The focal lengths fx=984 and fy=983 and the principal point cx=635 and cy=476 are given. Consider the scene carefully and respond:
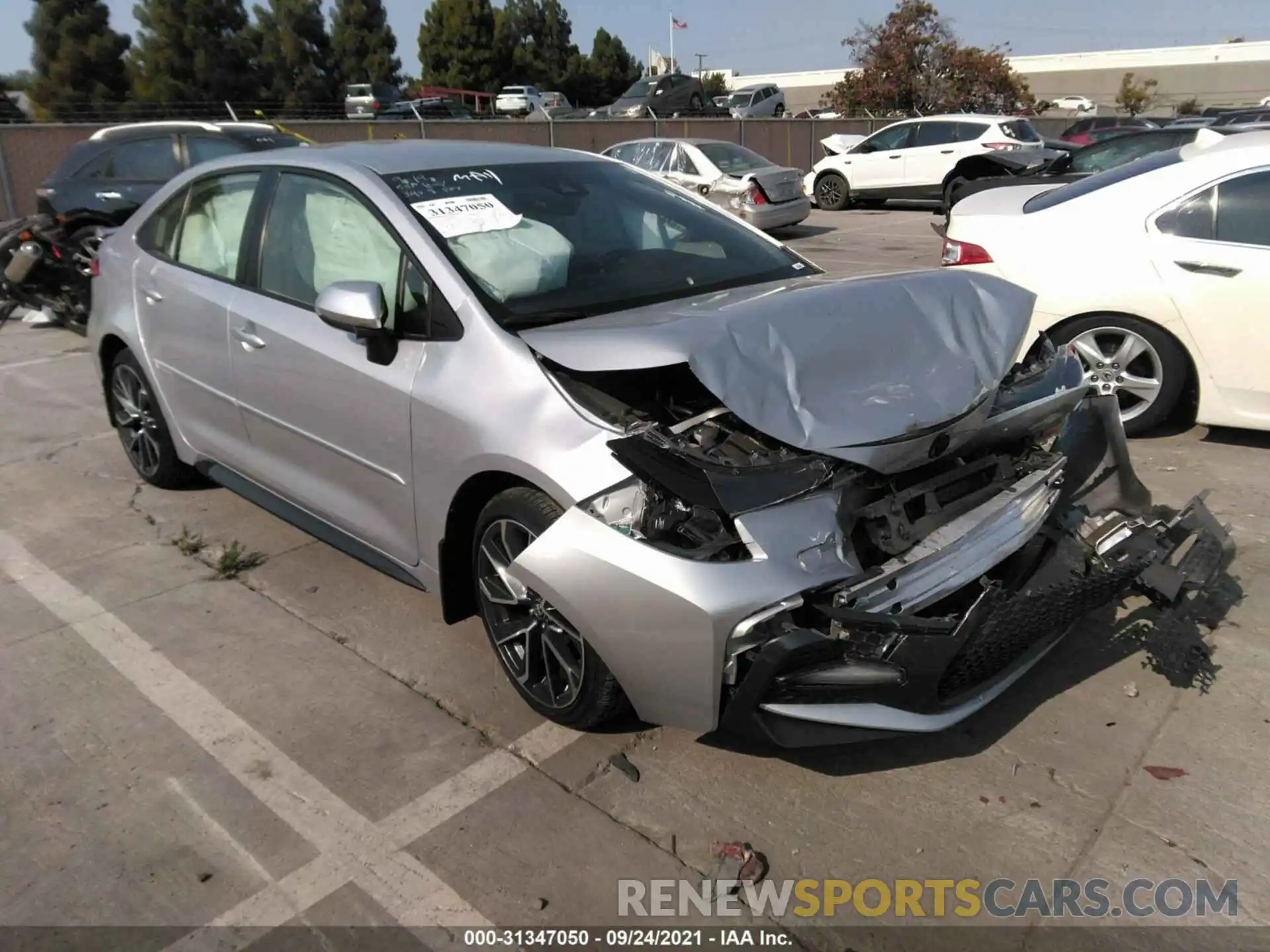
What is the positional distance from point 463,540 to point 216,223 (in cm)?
219

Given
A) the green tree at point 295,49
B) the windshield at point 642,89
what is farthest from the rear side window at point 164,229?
the green tree at point 295,49

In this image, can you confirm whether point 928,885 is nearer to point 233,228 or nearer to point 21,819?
point 21,819

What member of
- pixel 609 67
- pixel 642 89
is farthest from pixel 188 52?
pixel 609 67

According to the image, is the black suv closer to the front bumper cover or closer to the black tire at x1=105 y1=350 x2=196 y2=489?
the black tire at x1=105 y1=350 x2=196 y2=489

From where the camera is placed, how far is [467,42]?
5412 centimetres

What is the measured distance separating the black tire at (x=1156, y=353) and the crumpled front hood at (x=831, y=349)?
230 centimetres

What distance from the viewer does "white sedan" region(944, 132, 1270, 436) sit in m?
4.97

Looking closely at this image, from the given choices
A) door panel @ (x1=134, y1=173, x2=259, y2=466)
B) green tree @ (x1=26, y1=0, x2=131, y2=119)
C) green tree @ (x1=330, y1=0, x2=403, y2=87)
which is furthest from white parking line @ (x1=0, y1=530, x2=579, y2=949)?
green tree @ (x1=330, y1=0, x2=403, y2=87)

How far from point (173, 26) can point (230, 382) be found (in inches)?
1788

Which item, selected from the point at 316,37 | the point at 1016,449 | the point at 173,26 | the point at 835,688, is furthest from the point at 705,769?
the point at 316,37

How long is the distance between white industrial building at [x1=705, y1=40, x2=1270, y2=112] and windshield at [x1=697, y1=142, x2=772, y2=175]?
5209 centimetres

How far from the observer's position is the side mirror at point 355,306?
3.19 m

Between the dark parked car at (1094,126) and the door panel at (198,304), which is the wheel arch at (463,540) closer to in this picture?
the door panel at (198,304)

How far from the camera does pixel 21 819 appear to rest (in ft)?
9.29
